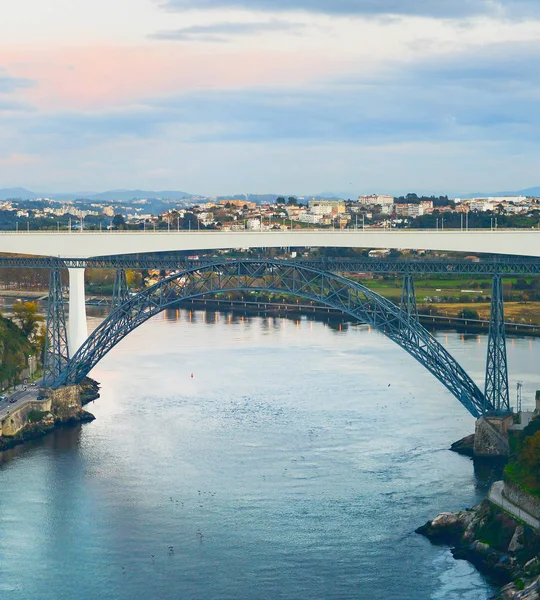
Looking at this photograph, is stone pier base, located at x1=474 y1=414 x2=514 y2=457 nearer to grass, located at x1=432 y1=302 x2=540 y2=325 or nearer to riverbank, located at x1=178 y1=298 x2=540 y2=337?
riverbank, located at x1=178 y1=298 x2=540 y2=337

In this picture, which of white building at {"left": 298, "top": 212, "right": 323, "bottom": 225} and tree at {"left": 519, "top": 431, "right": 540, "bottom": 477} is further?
white building at {"left": 298, "top": 212, "right": 323, "bottom": 225}

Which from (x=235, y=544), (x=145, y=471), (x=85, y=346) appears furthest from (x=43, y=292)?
(x=235, y=544)

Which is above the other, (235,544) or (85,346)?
(85,346)

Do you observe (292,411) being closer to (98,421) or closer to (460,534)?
(98,421)

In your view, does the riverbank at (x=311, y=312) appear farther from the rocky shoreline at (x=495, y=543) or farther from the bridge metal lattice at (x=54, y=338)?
the rocky shoreline at (x=495, y=543)

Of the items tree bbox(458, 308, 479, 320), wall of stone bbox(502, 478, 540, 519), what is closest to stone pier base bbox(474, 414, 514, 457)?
wall of stone bbox(502, 478, 540, 519)

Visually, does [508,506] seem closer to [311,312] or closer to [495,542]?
[495,542]
